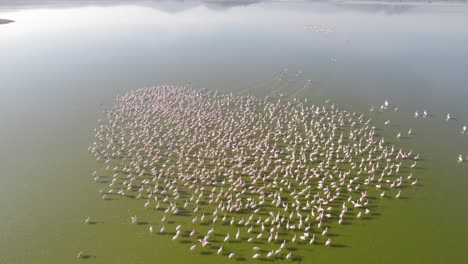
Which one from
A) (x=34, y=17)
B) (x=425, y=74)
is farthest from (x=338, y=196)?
(x=34, y=17)

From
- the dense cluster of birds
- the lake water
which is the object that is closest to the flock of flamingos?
the dense cluster of birds

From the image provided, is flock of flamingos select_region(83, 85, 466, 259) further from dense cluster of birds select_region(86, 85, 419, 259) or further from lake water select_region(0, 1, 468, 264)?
lake water select_region(0, 1, 468, 264)

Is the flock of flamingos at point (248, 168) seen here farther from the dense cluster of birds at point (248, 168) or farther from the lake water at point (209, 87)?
the lake water at point (209, 87)

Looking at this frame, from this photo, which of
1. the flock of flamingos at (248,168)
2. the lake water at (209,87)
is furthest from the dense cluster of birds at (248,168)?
the lake water at (209,87)

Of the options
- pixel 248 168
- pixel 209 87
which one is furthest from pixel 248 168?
pixel 209 87

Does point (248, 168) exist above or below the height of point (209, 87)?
below

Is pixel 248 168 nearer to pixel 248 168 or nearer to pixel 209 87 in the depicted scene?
pixel 248 168
